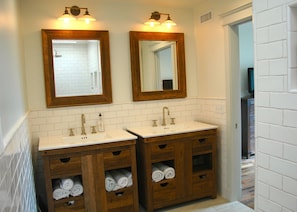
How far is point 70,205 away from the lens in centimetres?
258

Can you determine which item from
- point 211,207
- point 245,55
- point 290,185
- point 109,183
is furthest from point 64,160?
point 245,55

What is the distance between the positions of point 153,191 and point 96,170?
72 centimetres

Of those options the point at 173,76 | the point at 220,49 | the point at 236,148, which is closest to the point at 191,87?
the point at 173,76

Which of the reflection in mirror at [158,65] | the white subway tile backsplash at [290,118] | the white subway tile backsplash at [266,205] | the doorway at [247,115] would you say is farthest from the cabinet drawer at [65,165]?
the doorway at [247,115]

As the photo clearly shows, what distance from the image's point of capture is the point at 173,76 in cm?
351

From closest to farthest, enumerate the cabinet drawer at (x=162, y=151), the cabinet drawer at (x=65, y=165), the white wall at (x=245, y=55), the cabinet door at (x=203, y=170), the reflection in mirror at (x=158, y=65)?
the cabinet drawer at (x=65, y=165) → the cabinet drawer at (x=162, y=151) → the cabinet door at (x=203, y=170) → the reflection in mirror at (x=158, y=65) → the white wall at (x=245, y=55)

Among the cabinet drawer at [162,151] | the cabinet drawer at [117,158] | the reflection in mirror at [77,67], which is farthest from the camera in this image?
the reflection in mirror at [77,67]

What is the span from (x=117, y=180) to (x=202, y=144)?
3.60ft

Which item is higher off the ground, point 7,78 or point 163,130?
point 7,78

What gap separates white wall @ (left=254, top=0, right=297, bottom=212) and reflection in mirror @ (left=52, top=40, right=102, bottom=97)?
2064 millimetres

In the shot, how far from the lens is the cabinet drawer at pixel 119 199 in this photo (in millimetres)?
2701

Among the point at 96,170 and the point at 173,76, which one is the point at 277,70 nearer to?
the point at 96,170

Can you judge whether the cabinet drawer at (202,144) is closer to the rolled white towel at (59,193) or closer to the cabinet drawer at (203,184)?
the cabinet drawer at (203,184)

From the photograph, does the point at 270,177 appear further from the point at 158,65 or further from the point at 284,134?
the point at 158,65
